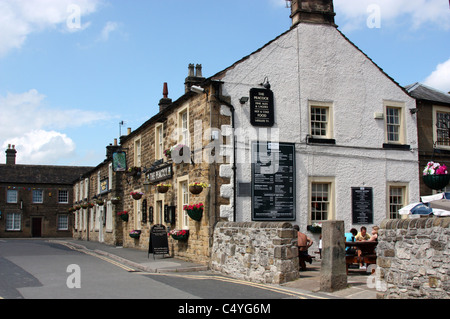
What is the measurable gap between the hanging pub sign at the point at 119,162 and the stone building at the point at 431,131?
14025mm

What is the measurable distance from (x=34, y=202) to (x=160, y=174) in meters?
36.0

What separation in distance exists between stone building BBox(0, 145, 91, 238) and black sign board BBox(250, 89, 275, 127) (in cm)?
3915

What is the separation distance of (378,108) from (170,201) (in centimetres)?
834

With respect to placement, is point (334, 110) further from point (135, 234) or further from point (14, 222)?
point (14, 222)

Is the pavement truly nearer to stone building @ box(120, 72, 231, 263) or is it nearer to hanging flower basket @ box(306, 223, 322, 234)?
stone building @ box(120, 72, 231, 263)

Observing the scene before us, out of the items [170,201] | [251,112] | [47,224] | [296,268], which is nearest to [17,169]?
[47,224]

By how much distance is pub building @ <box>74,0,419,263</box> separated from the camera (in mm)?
14867

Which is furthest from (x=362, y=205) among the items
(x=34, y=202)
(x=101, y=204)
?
(x=34, y=202)

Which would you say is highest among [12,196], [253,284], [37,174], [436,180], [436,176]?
[37,174]

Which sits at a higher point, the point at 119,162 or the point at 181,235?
the point at 119,162

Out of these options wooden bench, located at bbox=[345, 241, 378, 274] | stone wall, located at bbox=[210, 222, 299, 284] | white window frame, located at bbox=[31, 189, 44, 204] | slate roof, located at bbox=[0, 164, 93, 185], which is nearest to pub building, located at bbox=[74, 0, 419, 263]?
stone wall, located at bbox=[210, 222, 299, 284]

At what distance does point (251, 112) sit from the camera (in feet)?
49.8

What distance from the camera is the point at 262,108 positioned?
→ 50.3 ft
